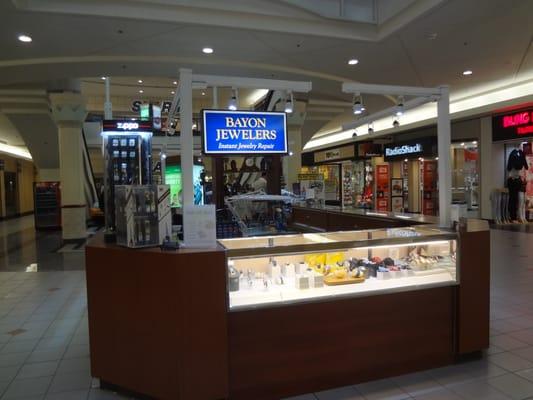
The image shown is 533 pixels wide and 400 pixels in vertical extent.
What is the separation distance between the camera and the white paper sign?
2672 millimetres

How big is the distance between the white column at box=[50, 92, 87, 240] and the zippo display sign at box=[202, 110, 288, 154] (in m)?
8.55

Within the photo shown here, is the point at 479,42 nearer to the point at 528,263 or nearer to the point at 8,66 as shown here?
the point at 528,263

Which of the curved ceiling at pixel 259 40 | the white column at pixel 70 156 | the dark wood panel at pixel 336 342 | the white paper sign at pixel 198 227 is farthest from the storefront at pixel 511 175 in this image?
the white column at pixel 70 156

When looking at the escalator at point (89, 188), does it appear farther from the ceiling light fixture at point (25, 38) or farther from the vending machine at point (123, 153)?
the vending machine at point (123, 153)

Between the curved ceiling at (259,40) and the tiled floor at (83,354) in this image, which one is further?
the curved ceiling at (259,40)

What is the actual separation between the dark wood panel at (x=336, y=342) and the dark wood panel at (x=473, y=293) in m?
0.10

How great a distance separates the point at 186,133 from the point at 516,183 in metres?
11.4

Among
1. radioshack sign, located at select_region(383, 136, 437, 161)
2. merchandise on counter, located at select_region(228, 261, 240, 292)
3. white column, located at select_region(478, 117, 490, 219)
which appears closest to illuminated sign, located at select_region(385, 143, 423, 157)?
radioshack sign, located at select_region(383, 136, 437, 161)

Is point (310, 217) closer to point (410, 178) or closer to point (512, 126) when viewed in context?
point (512, 126)

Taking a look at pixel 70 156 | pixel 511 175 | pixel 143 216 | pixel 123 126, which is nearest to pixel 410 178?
pixel 511 175

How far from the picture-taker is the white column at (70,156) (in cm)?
1051

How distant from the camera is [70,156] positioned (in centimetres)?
1073

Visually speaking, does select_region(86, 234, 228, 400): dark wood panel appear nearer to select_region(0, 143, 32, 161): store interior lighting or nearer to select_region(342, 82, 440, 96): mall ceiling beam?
select_region(342, 82, 440, 96): mall ceiling beam

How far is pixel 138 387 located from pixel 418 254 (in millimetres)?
2493
